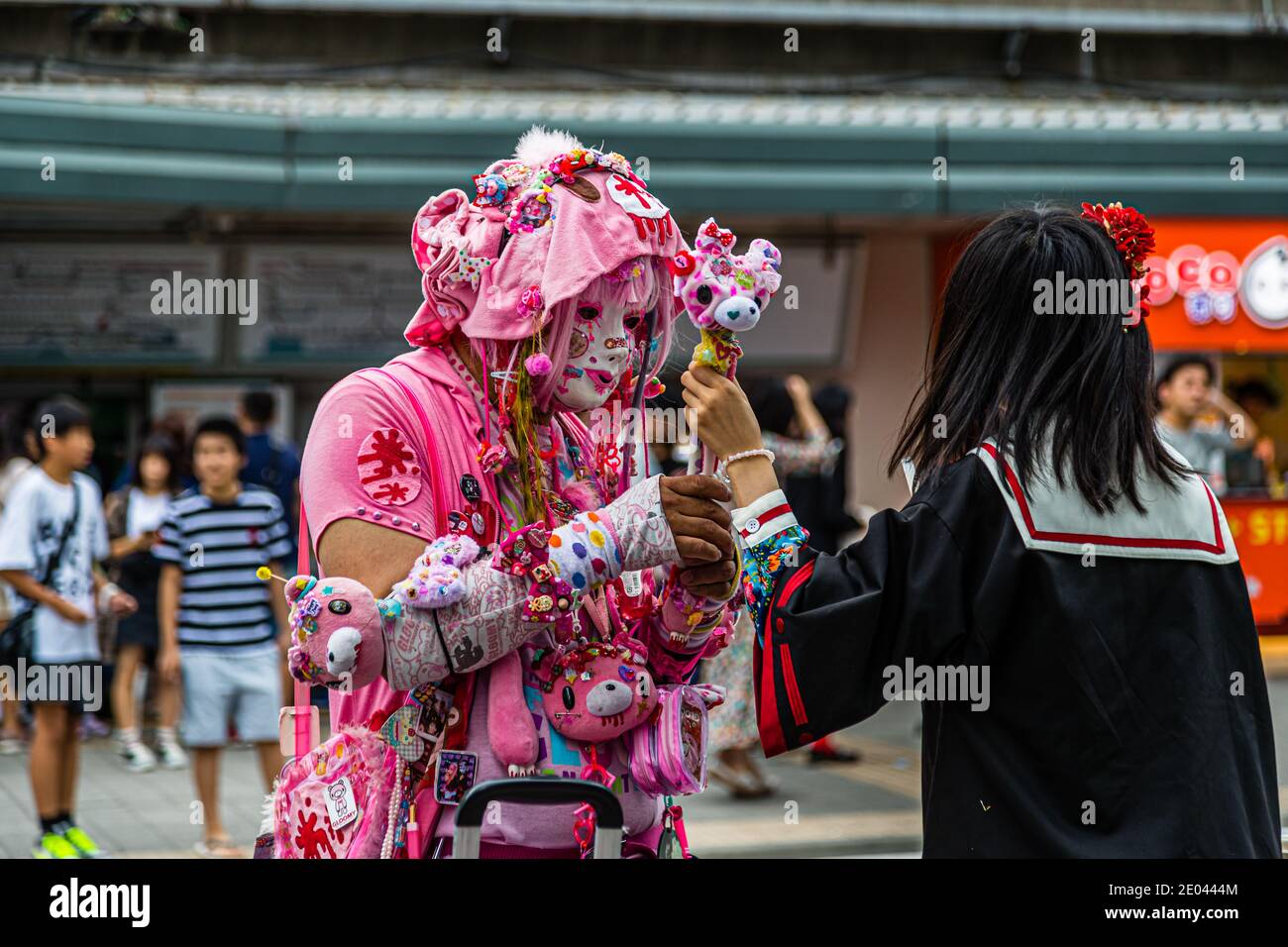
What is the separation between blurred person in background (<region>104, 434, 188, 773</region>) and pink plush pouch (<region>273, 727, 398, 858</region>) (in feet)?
18.7

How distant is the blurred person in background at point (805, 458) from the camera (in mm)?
7336

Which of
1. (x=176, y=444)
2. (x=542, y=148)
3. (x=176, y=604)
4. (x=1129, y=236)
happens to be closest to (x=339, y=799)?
(x=542, y=148)

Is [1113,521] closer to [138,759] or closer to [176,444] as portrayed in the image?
[138,759]

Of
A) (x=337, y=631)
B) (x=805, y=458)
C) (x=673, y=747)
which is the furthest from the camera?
(x=805, y=458)

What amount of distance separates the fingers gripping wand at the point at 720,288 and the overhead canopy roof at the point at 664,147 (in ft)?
21.7

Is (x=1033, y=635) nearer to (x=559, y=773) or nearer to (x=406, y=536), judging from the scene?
(x=559, y=773)

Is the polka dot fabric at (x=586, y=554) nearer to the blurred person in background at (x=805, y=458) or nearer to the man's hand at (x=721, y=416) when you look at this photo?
the man's hand at (x=721, y=416)

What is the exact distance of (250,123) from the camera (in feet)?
29.5

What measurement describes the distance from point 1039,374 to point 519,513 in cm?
80

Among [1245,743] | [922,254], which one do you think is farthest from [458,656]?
[922,254]

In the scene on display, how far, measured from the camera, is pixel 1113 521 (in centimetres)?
208

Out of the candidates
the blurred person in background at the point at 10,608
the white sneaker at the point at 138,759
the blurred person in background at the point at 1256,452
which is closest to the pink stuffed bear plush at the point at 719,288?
the blurred person in background at the point at 10,608

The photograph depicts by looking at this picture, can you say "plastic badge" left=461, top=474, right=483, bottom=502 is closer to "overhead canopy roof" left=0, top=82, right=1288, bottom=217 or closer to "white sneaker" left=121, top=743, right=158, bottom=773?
"white sneaker" left=121, top=743, right=158, bottom=773

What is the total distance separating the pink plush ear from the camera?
2193 mm
